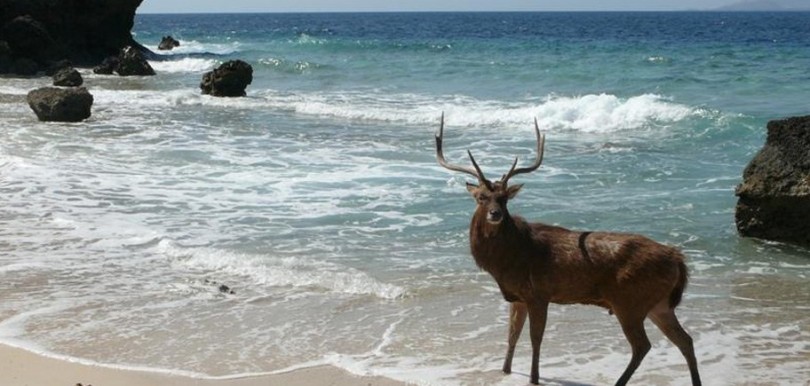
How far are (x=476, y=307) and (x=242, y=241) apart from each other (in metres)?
3.33

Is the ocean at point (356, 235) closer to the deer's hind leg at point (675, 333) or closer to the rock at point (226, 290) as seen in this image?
the rock at point (226, 290)

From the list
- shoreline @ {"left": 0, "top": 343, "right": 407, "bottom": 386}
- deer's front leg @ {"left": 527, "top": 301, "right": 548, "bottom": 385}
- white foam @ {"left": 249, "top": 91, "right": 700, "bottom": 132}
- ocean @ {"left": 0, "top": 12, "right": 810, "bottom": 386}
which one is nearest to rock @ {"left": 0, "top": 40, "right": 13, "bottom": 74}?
ocean @ {"left": 0, "top": 12, "right": 810, "bottom": 386}

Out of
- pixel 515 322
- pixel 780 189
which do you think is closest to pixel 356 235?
pixel 780 189

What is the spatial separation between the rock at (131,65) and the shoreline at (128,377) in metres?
33.1

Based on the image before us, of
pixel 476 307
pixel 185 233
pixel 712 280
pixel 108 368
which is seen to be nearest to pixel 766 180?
pixel 712 280

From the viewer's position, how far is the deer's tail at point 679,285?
6.38 metres

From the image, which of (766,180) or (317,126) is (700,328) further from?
(317,126)

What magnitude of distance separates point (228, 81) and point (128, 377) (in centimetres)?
2359

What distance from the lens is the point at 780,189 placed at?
10922mm

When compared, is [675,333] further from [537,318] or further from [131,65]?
[131,65]

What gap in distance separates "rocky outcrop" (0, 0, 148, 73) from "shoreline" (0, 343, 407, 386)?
33.5 metres

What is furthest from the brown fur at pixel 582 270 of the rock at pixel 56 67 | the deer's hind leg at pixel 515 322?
the rock at pixel 56 67

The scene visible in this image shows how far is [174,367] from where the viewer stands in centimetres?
705

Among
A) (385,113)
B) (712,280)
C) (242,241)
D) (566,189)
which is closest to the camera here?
(712,280)
